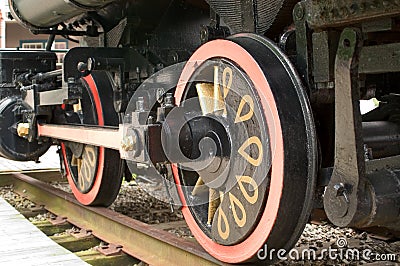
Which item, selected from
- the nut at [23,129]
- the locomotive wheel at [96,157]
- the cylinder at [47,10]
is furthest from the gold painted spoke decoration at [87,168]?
the cylinder at [47,10]

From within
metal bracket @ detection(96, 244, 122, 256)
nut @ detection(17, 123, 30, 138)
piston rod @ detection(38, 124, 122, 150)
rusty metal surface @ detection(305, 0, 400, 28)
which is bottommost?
metal bracket @ detection(96, 244, 122, 256)

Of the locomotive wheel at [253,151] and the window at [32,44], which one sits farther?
the window at [32,44]

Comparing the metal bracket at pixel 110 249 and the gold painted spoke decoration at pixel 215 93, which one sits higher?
the gold painted spoke decoration at pixel 215 93

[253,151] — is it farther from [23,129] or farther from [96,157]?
[23,129]

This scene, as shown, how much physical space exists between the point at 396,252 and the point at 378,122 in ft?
2.30

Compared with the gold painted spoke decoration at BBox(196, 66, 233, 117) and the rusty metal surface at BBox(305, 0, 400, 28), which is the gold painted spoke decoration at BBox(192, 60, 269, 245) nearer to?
the gold painted spoke decoration at BBox(196, 66, 233, 117)

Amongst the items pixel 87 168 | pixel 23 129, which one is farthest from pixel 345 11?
pixel 23 129

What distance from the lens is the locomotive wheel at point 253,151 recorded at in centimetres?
201

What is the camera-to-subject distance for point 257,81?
6.98 feet

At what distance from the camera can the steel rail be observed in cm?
271

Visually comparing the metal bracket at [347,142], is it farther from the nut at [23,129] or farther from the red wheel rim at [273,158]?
the nut at [23,129]

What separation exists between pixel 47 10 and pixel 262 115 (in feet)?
7.33

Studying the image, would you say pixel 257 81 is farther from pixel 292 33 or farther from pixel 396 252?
pixel 396 252

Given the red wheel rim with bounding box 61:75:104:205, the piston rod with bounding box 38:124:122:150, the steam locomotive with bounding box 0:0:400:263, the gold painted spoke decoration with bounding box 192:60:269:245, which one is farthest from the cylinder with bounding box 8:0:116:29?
the gold painted spoke decoration with bounding box 192:60:269:245
